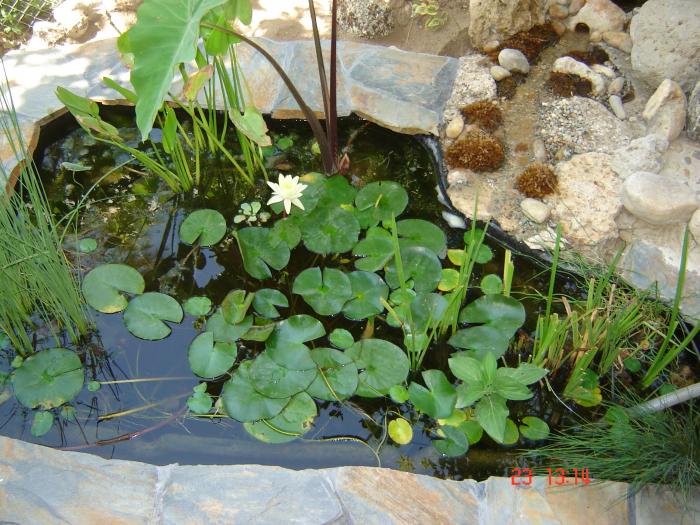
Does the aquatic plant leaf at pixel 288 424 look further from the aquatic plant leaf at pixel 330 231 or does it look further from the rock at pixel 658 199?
the rock at pixel 658 199

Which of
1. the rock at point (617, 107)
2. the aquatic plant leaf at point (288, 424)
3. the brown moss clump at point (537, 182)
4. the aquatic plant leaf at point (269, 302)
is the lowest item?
the aquatic plant leaf at point (288, 424)

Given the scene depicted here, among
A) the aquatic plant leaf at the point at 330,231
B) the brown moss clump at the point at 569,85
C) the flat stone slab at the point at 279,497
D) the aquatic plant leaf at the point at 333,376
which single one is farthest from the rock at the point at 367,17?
the flat stone slab at the point at 279,497

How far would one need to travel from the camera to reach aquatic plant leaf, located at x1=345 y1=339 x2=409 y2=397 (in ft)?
6.58

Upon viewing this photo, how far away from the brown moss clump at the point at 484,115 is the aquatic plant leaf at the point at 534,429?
4.27ft

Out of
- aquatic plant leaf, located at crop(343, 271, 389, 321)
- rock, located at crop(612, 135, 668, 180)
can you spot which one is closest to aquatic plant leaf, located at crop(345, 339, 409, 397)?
aquatic plant leaf, located at crop(343, 271, 389, 321)

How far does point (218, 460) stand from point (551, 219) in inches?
61.1

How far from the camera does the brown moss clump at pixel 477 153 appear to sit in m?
2.56

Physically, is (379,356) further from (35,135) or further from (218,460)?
(35,135)

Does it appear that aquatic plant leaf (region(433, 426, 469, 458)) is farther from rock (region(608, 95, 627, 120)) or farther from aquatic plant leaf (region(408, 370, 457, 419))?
rock (region(608, 95, 627, 120))

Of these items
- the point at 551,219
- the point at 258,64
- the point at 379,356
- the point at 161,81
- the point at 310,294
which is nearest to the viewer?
the point at 161,81

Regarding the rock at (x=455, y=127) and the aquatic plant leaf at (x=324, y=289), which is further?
the rock at (x=455, y=127)

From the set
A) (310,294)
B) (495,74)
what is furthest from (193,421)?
(495,74)

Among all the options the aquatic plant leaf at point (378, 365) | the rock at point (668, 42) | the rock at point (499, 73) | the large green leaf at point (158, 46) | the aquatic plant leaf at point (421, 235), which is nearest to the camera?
the large green leaf at point (158, 46)

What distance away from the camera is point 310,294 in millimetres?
2201
